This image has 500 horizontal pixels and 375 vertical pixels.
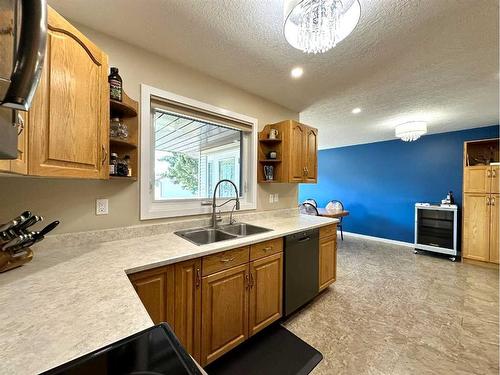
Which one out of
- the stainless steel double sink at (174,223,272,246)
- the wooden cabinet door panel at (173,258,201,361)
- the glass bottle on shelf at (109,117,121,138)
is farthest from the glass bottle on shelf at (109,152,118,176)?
the wooden cabinet door panel at (173,258,201,361)

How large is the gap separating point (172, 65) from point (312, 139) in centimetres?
181

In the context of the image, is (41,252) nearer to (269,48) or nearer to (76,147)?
(76,147)

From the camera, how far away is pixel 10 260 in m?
0.97

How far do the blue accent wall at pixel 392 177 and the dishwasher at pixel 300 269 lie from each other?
3562 mm

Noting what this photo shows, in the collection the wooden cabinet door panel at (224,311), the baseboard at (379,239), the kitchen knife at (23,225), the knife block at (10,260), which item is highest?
the kitchen knife at (23,225)

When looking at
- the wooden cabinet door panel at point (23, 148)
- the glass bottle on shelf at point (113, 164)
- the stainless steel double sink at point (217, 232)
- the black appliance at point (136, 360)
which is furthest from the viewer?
the stainless steel double sink at point (217, 232)

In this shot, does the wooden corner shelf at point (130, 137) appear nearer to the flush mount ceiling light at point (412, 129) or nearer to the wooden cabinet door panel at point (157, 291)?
the wooden cabinet door panel at point (157, 291)

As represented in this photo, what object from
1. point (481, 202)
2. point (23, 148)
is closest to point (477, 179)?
point (481, 202)

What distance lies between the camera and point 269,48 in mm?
1639

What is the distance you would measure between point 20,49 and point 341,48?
191cm

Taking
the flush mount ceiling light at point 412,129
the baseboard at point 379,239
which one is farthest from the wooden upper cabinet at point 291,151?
the baseboard at point 379,239

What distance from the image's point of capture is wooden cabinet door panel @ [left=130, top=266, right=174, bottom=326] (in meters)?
1.11

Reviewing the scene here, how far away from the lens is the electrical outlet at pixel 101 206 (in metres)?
1.48

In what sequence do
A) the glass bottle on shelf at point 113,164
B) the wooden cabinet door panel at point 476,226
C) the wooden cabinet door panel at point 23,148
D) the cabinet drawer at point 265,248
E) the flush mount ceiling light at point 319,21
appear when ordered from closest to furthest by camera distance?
the wooden cabinet door panel at point 23,148 < the flush mount ceiling light at point 319,21 < the glass bottle on shelf at point 113,164 < the cabinet drawer at point 265,248 < the wooden cabinet door panel at point 476,226
